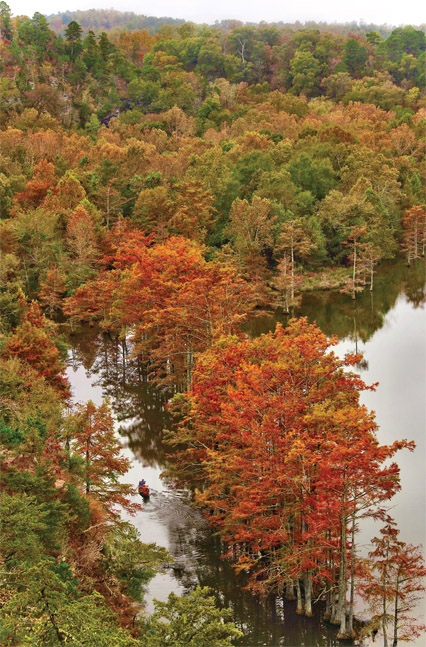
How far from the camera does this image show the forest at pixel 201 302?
1508 cm

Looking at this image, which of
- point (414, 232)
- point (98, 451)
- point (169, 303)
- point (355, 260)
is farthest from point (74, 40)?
point (98, 451)

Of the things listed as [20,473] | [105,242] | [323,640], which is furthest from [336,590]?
[105,242]

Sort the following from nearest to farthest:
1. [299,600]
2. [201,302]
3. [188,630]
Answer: [188,630]
[299,600]
[201,302]

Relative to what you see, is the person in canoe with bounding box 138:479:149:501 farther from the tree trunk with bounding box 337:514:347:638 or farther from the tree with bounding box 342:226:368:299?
the tree with bounding box 342:226:368:299

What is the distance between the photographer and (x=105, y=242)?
43156mm

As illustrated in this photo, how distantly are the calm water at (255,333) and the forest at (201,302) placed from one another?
493 millimetres

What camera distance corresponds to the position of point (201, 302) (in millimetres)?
26984

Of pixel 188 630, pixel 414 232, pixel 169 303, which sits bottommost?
pixel 188 630

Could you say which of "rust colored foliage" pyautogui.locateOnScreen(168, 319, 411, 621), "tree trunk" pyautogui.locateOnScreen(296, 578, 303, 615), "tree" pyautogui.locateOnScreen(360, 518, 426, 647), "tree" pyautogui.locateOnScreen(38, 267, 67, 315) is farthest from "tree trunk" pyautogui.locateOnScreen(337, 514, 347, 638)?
"tree" pyautogui.locateOnScreen(38, 267, 67, 315)

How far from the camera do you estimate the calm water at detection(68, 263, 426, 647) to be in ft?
54.0

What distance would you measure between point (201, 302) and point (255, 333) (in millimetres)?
10388

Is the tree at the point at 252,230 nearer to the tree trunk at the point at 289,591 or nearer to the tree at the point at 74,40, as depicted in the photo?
the tree trunk at the point at 289,591

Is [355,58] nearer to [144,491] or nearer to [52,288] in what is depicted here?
[52,288]

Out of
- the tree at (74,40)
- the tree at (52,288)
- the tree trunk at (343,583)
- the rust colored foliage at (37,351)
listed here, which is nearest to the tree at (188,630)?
the tree trunk at (343,583)
